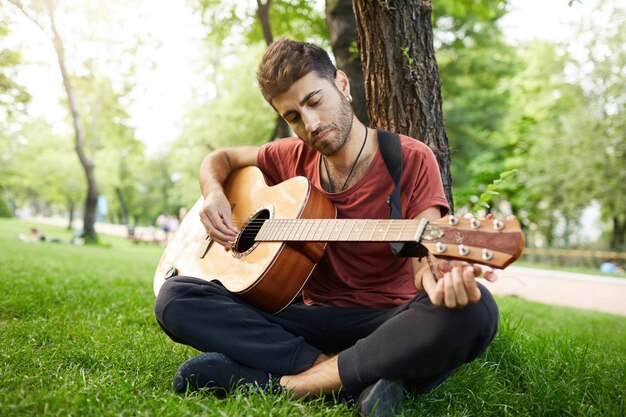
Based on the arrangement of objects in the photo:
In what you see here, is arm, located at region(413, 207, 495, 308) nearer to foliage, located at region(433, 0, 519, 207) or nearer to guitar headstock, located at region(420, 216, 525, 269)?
guitar headstock, located at region(420, 216, 525, 269)

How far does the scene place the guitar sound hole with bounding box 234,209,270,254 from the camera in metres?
2.93

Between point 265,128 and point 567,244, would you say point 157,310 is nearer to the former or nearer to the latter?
point 265,128

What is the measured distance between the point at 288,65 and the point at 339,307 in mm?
1330

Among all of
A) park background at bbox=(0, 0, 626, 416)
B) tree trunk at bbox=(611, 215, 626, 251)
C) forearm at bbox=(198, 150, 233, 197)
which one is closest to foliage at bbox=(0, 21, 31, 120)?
park background at bbox=(0, 0, 626, 416)

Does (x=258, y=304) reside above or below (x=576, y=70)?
below

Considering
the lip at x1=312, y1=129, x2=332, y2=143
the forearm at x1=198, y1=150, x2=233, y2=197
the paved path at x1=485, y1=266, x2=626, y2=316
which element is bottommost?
the paved path at x1=485, y1=266, x2=626, y2=316

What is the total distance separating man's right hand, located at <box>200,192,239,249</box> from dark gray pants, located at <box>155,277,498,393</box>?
1.23 feet

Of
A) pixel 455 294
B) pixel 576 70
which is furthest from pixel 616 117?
pixel 455 294

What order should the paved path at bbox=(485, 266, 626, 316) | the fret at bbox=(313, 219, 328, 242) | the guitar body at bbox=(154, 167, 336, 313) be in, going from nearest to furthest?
the fret at bbox=(313, 219, 328, 242)
the guitar body at bbox=(154, 167, 336, 313)
the paved path at bbox=(485, 266, 626, 316)

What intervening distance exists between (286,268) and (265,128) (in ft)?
76.6

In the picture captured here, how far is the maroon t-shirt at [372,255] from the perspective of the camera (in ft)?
8.69

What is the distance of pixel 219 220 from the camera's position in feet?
10.1

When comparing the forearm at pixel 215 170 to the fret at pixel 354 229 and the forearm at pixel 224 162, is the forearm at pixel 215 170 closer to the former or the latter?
the forearm at pixel 224 162

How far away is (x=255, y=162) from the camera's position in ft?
11.6
